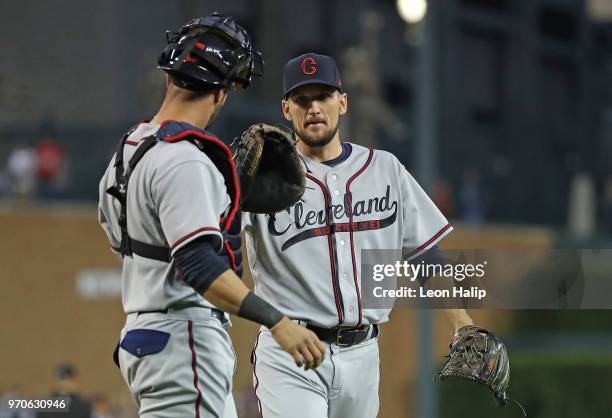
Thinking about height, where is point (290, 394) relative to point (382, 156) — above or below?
below

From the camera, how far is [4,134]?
18109 millimetres

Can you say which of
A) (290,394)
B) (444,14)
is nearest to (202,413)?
(290,394)

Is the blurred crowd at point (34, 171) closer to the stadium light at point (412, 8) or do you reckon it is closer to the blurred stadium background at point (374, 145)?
the blurred stadium background at point (374, 145)

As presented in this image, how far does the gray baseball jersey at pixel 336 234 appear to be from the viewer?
518cm

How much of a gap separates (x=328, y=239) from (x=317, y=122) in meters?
0.51

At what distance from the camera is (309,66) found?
529 cm

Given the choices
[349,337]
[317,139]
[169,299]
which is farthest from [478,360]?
[169,299]

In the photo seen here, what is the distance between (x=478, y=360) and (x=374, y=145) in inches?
660

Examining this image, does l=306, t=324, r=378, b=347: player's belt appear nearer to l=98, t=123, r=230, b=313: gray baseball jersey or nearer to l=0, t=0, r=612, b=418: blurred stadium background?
l=98, t=123, r=230, b=313: gray baseball jersey

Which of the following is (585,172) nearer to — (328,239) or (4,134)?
(4,134)

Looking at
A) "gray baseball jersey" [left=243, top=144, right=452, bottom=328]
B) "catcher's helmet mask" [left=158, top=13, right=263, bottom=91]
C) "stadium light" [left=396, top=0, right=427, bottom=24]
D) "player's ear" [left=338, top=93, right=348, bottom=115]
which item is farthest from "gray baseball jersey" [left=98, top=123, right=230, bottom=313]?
"stadium light" [left=396, top=0, right=427, bottom=24]

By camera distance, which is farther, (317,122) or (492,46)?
(492,46)

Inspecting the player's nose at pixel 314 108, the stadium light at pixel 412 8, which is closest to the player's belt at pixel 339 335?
the player's nose at pixel 314 108

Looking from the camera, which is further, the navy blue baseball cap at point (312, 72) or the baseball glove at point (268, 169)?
the navy blue baseball cap at point (312, 72)
